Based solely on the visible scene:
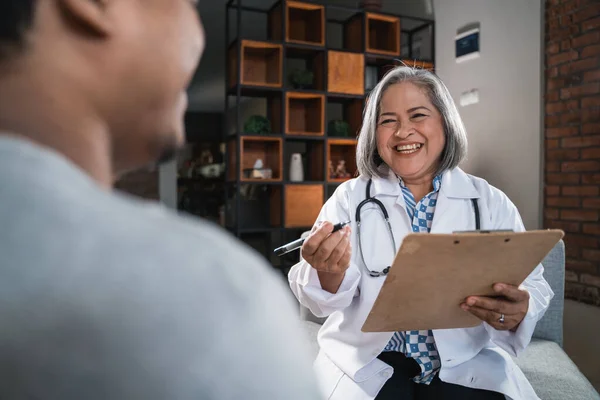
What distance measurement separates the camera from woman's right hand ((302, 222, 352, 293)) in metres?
1.12

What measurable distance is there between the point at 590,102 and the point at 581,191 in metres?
0.50

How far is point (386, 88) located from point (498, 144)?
2.27m

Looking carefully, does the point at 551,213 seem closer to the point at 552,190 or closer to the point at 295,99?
the point at 552,190

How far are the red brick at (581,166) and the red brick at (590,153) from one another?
28mm

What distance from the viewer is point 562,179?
295cm

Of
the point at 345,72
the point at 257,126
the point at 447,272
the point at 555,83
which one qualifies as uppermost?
the point at 345,72

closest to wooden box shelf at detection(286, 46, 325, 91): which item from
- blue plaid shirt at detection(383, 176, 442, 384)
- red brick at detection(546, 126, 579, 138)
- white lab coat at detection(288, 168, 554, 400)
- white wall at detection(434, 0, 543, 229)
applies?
white wall at detection(434, 0, 543, 229)

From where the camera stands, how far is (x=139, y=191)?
21.2ft

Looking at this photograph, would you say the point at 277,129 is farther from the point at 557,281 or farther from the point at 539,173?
the point at 557,281

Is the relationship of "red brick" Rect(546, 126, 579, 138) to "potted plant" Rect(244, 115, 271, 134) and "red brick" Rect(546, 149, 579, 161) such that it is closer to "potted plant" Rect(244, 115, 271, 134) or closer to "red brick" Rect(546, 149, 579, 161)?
"red brick" Rect(546, 149, 579, 161)

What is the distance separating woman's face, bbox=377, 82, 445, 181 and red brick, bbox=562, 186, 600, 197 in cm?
169

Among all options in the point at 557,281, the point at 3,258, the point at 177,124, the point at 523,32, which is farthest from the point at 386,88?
the point at 523,32

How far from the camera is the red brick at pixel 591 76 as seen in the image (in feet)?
8.91

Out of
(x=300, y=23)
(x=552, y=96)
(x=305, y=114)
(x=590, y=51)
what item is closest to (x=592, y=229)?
(x=552, y=96)
